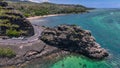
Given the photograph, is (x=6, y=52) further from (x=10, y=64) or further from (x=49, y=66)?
(x=49, y=66)

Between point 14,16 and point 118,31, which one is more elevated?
point 14,16

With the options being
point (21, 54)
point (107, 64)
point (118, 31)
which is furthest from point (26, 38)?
point (118, 31)

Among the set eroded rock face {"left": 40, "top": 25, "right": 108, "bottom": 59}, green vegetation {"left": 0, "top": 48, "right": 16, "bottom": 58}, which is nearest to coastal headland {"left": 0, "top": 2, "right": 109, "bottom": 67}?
Result: eroded rock face {"left": 40, "top": 25, "right": 108, "bottom": 59}

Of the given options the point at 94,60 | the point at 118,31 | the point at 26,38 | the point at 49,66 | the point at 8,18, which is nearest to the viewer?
the point at 49,66

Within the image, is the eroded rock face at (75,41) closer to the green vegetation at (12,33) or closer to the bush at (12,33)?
the green vegetation at (12,33)

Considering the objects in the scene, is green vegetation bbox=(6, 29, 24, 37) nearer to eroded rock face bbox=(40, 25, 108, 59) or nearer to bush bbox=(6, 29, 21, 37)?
bush bbox=(6, 29, 21, 37)

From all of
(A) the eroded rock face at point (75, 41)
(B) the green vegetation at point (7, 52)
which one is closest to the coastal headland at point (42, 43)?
(A) the eroded rock face at point (75, 41)
